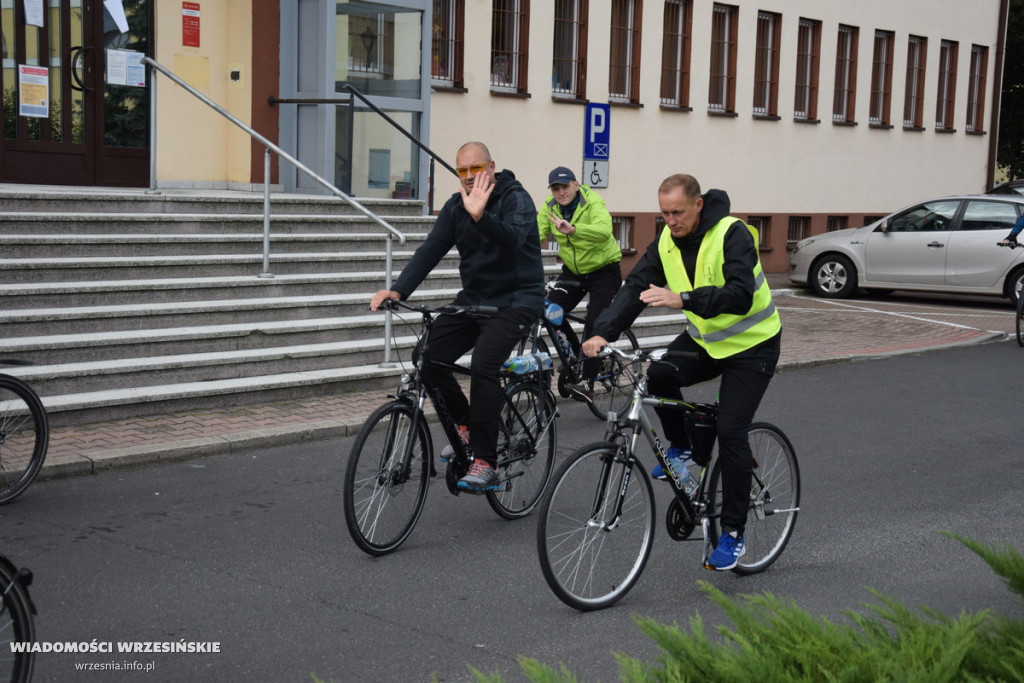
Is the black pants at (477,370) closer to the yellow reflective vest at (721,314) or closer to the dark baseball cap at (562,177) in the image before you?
the yellow reflective vest at (721,314)

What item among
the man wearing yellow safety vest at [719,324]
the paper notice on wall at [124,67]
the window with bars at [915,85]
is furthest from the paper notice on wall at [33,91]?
the window with bars at [915,85]

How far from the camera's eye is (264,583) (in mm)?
5629

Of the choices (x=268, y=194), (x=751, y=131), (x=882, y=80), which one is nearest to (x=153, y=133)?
(x=268, y=194)

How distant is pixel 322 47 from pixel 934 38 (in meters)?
17.7

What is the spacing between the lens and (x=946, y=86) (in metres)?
28.5

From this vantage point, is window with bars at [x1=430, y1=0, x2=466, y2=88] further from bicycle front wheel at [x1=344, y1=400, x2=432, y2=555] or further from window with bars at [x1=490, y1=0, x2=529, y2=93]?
bicycle front wheel at [x1=344, y1=400, x2=432, y2=555]

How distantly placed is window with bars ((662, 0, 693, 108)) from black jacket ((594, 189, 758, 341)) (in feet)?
54.1

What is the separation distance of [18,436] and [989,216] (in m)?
15.5

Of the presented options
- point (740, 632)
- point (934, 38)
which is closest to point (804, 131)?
point (934, 38)

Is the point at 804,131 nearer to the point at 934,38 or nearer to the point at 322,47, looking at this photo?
the point at 934,38

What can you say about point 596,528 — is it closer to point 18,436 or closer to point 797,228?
point 18,436

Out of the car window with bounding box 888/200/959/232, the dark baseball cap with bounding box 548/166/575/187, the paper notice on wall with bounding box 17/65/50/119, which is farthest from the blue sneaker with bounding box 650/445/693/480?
the car window with bounding box 888/200/959/232

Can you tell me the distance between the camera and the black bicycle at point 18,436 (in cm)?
685

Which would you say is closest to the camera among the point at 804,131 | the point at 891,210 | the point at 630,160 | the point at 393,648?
the point at 393,648
